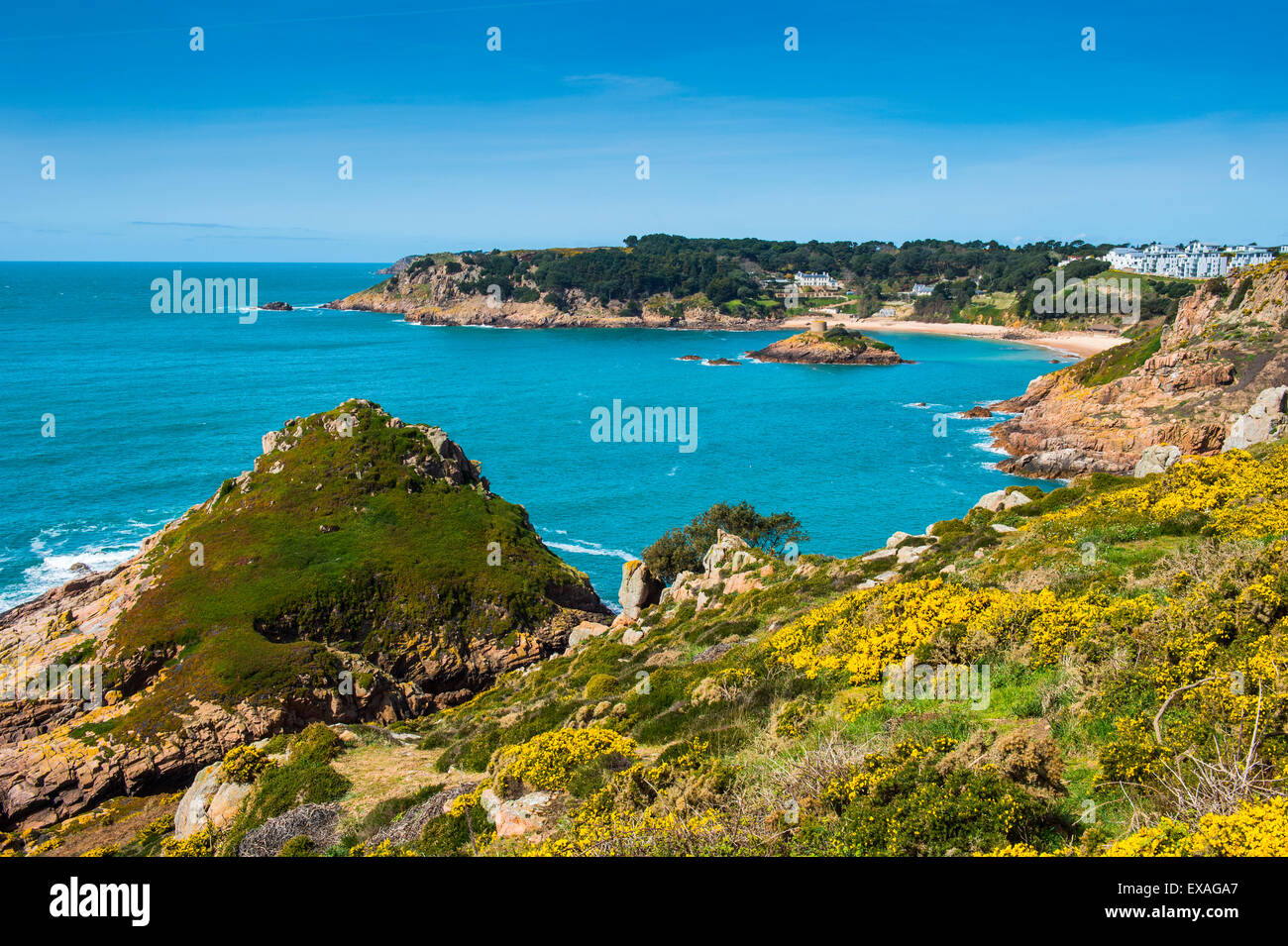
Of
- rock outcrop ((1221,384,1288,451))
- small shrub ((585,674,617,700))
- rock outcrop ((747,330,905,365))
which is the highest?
rock outcrop ((747,330,905,365))

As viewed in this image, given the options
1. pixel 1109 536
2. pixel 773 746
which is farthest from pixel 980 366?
pixel 773 746

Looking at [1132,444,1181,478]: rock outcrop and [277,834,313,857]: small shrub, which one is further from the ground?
[1132,444,1181,478]: rock outcrop

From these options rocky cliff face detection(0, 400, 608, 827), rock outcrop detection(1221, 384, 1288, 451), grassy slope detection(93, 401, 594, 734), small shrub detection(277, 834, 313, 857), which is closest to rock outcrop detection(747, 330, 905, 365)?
rock outcrop detection(1221, 384, 1288, 451)

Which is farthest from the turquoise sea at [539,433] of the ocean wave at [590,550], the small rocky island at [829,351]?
the small rocky island at [829,351]

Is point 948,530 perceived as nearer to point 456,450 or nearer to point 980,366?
point 456,450

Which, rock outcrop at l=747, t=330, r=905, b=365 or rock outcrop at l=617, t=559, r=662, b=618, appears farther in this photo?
rock outcrop at l=747, t=330, r=905, b=365

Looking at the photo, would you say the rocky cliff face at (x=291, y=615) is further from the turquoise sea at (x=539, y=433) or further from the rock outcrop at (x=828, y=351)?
the rock outcrop at (x=828, y=351)

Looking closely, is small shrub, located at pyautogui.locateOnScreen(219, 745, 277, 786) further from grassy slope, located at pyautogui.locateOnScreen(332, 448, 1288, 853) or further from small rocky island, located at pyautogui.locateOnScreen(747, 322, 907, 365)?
small rocky island, located at pyautogui.locateOnScreen(747, 322, 907, 365)

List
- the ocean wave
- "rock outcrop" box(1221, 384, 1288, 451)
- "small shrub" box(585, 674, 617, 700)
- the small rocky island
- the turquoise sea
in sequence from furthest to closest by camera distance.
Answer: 1. the small rocky island
2. the turquoise sea
3. the ocean wave
4. "rock outcrop" box(1221, 384, 1288, 451)
5. "small shrub" box(585, 674, 617, 700)
